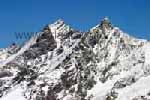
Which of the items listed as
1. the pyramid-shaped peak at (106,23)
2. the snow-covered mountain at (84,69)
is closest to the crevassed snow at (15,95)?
the snow-covered mountain at (84,69)

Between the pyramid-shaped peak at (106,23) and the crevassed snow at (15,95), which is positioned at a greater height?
the pyramid-shaped peak at (106,23)

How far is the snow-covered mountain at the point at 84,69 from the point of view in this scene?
354ft

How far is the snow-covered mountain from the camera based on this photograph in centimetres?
10800

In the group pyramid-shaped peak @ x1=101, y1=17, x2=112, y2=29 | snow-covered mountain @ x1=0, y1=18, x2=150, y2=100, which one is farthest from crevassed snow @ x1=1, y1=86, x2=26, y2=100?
pyramid-shaped peak @ x1=101, y1=17, x2=112, y2=29

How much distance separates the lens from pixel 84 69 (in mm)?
121000

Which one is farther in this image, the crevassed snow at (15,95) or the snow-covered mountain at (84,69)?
the crevassed snow at (15,95)

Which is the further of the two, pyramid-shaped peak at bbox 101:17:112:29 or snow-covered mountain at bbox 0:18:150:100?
pyramid-shaped peak at bbox 101:17:112:29

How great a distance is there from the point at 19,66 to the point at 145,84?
53101 mm

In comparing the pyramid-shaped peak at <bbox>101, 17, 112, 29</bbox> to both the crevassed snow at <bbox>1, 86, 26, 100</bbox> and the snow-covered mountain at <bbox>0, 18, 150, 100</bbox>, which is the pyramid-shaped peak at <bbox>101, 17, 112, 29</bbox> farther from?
the crevassed snow at <bbox>1, 86, 26, 100</bbox>

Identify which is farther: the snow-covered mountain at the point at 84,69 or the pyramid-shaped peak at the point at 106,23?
the pyramid-shaped peak at the point at 106,23

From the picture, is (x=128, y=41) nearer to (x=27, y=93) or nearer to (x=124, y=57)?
(x=124, y=57)

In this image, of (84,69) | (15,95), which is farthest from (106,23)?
(15,95)

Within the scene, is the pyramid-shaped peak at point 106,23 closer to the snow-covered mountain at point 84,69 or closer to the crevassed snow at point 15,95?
the snow-covered mountain at point 84,69

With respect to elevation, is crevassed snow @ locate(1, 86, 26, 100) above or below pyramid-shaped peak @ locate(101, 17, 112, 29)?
below
